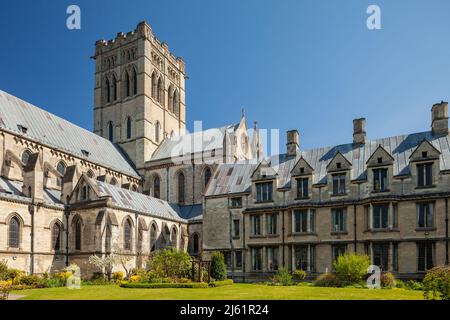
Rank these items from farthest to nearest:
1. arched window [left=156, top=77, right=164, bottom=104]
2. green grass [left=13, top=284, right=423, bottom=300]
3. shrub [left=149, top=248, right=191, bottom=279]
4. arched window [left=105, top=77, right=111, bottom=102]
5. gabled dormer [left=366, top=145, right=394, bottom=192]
A: arched window [left=156, top=77, right=164, bottom=104] < arched window [left=105, top=77, right=111, bottom=102] < gabled dormer [left=366, top=145, right=394, bottom=192] < shrub [left=149, top=248, right=191, bottom=279] < green grass [left=13, top=284, right=423, bottom=300]

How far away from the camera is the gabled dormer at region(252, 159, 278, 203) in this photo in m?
40.4

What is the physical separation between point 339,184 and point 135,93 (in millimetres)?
40108

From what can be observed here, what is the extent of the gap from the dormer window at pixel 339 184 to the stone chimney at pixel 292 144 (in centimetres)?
644

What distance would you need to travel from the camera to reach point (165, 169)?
61188 millimetres

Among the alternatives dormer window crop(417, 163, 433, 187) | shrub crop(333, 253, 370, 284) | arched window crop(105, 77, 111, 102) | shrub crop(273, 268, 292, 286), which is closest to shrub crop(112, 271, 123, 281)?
shrub crop(273, 268, 292, 286)

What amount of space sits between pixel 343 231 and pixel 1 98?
36149mm

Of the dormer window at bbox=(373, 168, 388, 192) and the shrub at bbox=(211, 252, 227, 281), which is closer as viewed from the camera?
the shrub at bbox=(211, 252, 227, 281)

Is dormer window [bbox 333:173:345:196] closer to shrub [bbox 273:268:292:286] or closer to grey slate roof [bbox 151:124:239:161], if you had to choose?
shrub [bbox 273:268:292:286]

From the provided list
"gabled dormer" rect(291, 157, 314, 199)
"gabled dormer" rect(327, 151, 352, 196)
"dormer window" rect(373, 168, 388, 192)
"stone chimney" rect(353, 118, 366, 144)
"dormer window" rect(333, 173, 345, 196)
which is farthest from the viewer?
"stone chimney" rect(353, 118, 366, 144)

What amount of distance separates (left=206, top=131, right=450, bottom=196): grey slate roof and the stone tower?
21935mm

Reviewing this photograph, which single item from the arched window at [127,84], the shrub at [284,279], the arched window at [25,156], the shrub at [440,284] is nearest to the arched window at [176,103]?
the arched window at [127,84]

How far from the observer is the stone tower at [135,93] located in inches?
2564
